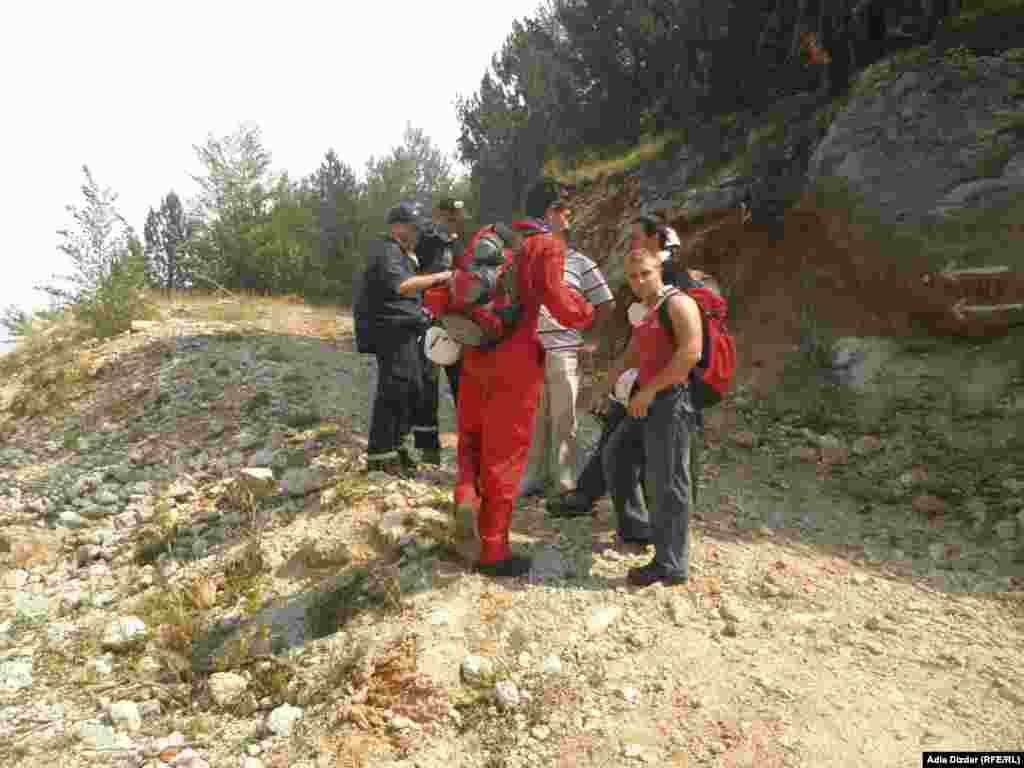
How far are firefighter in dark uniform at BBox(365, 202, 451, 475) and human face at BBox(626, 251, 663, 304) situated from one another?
1.48m

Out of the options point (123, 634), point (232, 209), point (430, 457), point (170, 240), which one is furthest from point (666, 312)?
point (170, 240)

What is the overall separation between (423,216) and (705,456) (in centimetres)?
298

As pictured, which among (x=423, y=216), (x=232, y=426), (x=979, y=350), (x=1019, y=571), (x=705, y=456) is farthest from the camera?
(x=232, y=426)

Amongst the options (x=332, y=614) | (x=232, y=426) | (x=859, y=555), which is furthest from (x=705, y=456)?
(x=232, y=426)

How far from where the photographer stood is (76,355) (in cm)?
983

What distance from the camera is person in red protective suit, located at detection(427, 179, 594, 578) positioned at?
335 centimetres

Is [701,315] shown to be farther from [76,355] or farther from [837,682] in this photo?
[76,355]

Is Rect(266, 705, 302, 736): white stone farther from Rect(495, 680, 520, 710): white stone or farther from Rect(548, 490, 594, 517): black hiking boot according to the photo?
Rect(548, 490, 594, 517): black hiking boot

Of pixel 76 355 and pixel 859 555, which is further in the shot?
pixel 76 355

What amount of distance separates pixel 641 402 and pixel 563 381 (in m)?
1.09

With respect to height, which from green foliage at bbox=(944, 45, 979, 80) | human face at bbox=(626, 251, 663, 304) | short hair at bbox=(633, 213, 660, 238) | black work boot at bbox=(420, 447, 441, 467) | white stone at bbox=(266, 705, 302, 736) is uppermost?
green foliage at bbox=(944, 45, 979, 80)

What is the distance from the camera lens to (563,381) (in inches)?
167

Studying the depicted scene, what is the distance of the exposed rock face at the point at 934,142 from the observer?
218 inches

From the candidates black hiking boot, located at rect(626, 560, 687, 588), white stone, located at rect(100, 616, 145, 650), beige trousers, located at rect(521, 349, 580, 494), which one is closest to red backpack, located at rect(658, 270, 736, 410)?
black hiking boot, located at rect(626, 560, 687, 588)
